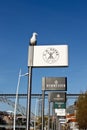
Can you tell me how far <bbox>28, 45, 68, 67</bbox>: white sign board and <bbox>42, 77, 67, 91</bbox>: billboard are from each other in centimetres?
542

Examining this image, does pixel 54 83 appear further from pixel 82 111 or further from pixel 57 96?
pixel 82 111

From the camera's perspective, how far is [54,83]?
18.6m

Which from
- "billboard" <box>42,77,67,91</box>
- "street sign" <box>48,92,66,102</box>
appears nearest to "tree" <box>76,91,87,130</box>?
"street sign" <box>48,92,66,102</box>

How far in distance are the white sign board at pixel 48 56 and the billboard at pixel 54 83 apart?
542 cm

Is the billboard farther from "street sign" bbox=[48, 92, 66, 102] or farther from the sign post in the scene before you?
"street sign" bbox=[48, 92, 66, 102]

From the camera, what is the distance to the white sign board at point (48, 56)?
1277 cm

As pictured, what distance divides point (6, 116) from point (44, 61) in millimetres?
152776

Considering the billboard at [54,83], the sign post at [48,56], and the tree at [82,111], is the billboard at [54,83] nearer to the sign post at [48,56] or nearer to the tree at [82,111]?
the sign post at [48,56]

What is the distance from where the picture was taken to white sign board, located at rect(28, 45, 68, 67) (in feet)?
41.9

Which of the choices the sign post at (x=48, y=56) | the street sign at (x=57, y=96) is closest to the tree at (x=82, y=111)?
the street sign at (x=57, y=96)

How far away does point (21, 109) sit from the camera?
503ft

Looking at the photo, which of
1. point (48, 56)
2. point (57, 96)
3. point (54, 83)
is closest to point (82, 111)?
point (57, 96)

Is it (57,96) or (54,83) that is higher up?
(54,83)

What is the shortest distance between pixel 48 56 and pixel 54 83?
5999mm
